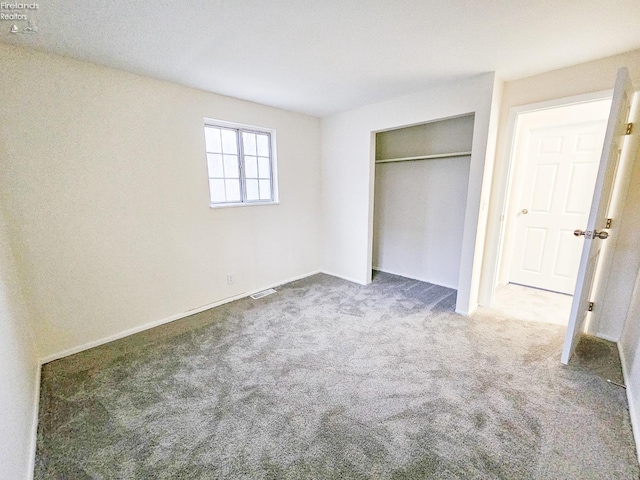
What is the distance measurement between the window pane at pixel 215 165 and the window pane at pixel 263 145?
1.85 feet

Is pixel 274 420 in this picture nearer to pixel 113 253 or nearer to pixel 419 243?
pixel 113 253

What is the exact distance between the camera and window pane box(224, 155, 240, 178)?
10.3ft

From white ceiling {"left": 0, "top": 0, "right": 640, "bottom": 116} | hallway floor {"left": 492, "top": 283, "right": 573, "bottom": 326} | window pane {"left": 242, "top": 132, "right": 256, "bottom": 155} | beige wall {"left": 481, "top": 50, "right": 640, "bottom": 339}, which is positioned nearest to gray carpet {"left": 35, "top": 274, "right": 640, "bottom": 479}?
hallway floor {"left": 492, "top": 283, "right": 573, "bottom": 326}

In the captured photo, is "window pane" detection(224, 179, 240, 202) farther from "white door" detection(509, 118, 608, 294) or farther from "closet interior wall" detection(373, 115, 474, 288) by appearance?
"white door" detection(509, 118, 608, 294)

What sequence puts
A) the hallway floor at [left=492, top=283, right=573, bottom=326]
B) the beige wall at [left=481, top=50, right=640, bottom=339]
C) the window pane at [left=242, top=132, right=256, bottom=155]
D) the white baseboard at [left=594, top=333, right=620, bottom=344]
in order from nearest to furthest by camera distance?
1. the beige wall at [left=481, top=50, right=640, bottom=339]
2. the white baseboard at [left=594, top=333, right=620, bottom=344]
3. the hallway floor at [left=492, top=283, right=573, bottom=326]
4. the window pane at [left=242, top=132, right=256, bottom=155]

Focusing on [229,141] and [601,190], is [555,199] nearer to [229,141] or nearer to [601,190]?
[601,190]

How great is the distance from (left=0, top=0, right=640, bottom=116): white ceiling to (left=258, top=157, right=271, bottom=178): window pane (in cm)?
106

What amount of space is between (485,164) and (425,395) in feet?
6.85

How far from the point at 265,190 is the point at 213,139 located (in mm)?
870

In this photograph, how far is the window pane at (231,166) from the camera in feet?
10.3

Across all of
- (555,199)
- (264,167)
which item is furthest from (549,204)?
(264,167)

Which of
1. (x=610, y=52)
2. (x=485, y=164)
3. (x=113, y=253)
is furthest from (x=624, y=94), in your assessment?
(x=113, y=253)

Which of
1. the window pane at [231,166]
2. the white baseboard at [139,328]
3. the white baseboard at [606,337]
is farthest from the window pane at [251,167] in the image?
the white baseboard at [606,337]

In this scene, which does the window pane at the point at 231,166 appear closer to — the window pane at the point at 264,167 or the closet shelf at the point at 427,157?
the window pane at the point at 264,167
